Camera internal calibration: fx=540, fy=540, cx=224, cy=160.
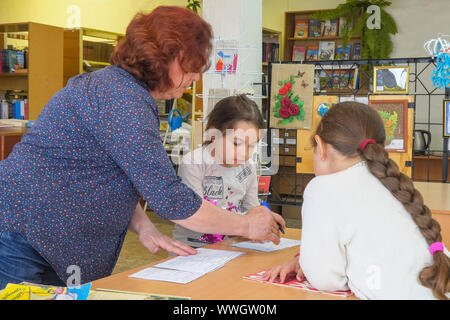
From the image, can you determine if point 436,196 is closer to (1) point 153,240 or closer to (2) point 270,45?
(1) point 153,240

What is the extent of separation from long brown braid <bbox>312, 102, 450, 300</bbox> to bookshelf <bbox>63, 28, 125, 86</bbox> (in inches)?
217

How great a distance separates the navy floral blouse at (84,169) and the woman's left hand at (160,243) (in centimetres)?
30

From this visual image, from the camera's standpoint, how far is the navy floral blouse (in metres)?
1.28

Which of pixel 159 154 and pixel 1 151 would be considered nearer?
pixel 159 154

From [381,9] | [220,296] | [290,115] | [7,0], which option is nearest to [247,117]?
[220,296]

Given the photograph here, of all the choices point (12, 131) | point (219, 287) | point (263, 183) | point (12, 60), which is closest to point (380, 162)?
point (219, 287)

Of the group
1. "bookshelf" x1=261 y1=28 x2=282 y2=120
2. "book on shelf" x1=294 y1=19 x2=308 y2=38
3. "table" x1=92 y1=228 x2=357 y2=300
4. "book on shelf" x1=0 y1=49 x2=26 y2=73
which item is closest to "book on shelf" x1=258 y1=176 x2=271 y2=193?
"table" x1=92 y1=228 x2=357 y2=300

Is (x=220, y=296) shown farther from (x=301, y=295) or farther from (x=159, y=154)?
(x=159, y=154)

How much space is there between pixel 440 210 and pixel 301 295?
126 cm

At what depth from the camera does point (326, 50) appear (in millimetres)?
7441

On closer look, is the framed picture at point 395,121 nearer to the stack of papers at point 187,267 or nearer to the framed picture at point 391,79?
the framed picture at point 391,79

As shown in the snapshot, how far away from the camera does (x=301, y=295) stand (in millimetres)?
1292

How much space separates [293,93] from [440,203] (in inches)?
81.2

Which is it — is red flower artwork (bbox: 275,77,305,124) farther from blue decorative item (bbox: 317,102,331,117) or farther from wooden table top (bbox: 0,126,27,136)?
wooden table top (bbox: 0,126,27,136)
